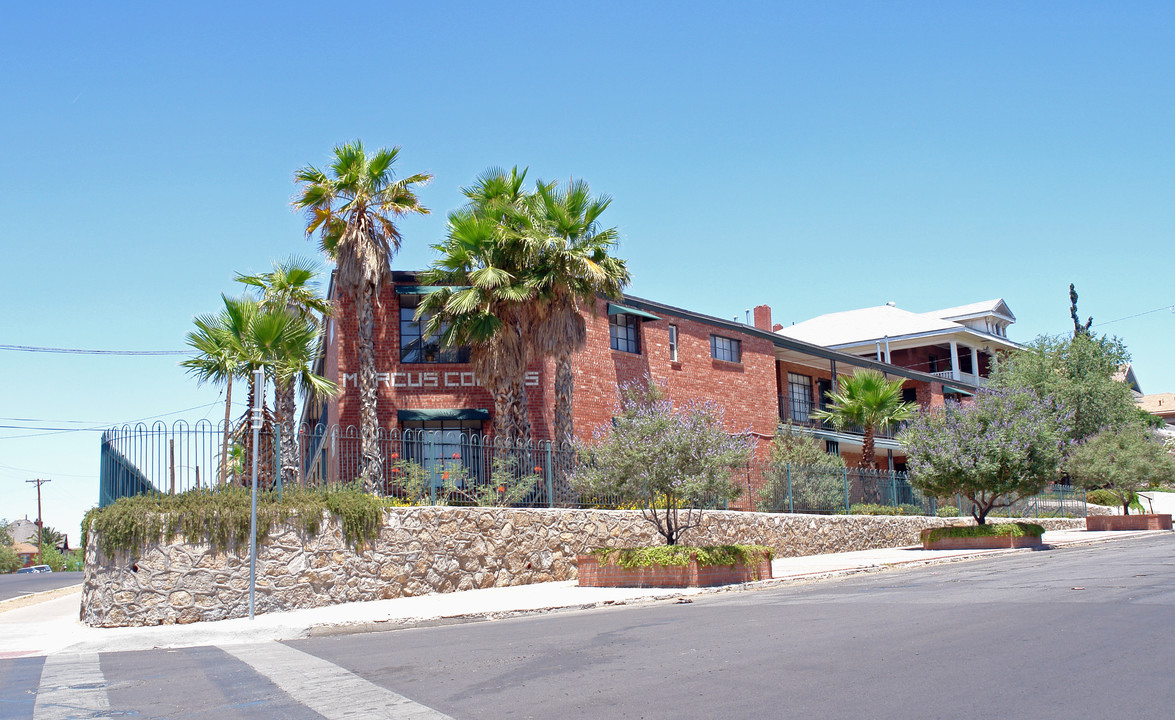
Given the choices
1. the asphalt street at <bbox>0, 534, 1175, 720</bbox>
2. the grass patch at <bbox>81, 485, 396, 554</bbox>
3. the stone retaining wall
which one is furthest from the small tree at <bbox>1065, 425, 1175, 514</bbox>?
the grass patch at <bbox>81, 485, 396, 554</bbox>

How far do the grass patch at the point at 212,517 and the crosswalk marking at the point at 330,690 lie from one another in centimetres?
428

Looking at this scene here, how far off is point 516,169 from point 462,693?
61.5ft

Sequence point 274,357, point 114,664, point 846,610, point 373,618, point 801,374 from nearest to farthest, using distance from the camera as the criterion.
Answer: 1. point 114,664
2. point 846,610
3. point 373,618
4. point 274,357
5. point 801,374

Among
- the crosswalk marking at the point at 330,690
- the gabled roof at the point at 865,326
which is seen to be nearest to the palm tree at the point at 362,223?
the crosswalk marking at the point at 330,690

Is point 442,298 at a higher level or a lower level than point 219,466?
higher

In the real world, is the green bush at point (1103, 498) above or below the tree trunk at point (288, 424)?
below

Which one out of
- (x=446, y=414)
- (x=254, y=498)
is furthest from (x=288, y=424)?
(x=254, y=498)

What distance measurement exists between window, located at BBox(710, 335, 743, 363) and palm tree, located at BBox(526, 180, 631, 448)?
9136 millimetres

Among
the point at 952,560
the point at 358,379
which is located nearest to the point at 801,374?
the point at 952,560

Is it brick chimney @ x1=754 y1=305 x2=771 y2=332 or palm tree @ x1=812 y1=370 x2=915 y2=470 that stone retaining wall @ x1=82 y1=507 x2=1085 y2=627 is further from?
brick chimney @ x1=754 y1=305 x2=771 y2=332

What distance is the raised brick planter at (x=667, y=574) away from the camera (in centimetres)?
1659

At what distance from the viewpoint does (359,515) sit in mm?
15367

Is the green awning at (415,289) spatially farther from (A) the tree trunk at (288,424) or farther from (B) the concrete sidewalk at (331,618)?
(B) the concrete sidewalk at (331,618)

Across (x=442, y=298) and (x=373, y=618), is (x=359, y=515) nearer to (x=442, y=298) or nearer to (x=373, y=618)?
(x=373, y=618)
